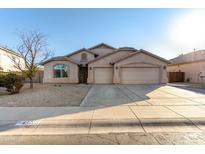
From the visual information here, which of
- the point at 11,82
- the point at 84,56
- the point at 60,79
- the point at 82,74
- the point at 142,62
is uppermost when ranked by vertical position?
the point at 84,56

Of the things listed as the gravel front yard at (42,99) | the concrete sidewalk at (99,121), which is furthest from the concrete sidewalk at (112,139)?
the gravel front yard at (42,99)

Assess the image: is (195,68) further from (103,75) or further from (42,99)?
(42,99)

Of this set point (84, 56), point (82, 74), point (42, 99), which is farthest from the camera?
point (84, 56)

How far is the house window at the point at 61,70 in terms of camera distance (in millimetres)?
22438

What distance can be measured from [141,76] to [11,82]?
48.1 ft

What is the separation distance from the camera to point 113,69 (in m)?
21.1

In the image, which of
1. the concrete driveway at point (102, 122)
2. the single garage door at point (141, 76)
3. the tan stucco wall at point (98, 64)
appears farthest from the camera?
the tan stucco wall at point (98, 64)

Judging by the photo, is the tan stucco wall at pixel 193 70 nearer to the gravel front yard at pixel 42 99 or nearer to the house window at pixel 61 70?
the gravel front yard at pixel 42 99

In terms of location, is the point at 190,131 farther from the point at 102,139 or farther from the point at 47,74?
the point at 47,74

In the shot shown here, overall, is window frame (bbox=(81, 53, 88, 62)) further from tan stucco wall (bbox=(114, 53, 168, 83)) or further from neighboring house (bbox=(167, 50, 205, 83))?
neighboring house (bbox=(167, 50, 205, 83))

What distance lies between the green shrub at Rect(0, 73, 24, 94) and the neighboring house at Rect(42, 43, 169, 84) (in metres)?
9.09

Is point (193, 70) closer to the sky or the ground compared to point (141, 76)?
closer to the sky

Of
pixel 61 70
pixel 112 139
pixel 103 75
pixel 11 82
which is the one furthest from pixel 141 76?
pixel 112 139

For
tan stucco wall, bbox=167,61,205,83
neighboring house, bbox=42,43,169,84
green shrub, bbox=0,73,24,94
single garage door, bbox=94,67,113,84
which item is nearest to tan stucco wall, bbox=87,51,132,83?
neighboring house, bbox=42,43,169,84
